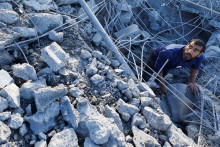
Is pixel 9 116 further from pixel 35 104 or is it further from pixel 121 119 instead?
pixel 121 119

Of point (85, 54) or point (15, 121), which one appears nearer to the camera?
point (15, 121)

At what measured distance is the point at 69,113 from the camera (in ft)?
5.32

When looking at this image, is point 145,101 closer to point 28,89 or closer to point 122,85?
point 122,85

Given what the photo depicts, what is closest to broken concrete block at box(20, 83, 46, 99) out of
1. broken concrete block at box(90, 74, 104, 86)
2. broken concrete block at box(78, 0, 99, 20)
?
broken concrete block at box(90, 74, 104, 86)

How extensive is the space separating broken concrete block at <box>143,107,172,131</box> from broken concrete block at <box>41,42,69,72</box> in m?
0.95

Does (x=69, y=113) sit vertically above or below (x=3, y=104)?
below

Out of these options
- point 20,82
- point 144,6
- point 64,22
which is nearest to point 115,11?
point 144,6

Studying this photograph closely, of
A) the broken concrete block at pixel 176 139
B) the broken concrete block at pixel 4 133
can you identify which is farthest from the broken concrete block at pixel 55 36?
the broken concrete block at pixel 176 139

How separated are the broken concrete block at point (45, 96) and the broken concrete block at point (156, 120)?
87 cm

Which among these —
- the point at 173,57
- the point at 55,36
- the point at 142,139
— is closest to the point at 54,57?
the point at 55,36

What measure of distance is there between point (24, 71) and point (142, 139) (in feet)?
3.92

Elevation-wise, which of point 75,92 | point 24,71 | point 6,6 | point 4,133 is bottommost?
point 75,92

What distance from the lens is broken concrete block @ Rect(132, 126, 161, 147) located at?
1.70 m

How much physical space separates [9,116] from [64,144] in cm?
46
